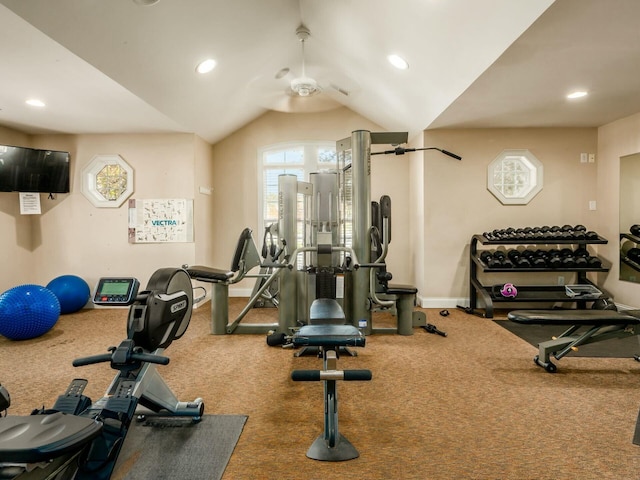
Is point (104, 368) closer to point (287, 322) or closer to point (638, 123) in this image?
point (287, 322)

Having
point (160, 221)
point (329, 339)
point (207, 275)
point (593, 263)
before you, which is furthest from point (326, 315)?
point (593, 263)

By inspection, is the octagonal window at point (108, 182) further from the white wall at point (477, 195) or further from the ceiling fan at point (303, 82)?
the white wall at point (477, 195)

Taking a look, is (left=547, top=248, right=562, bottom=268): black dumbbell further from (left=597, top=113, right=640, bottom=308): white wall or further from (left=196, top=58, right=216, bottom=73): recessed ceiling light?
(left=196, top=58, right=216, bottom=73): recessed ceiling light

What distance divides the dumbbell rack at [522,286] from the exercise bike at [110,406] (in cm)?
368

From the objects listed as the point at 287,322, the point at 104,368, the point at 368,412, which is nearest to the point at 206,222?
the point at 287,322

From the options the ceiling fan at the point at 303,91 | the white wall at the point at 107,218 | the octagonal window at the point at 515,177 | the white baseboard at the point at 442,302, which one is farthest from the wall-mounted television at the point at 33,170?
the octagonal window at the point at 515,177

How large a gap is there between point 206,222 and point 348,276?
9.19 ft

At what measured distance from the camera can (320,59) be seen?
4520 millimetres

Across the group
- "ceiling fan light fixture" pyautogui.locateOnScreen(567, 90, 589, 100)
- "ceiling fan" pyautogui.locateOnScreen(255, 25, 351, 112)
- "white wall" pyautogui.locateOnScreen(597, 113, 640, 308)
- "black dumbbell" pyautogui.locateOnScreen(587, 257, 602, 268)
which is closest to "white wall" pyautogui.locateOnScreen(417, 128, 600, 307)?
"white wall" pyautogui.locateOnScreen(597, 113, 640, 308)

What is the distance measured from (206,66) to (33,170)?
2705 mm

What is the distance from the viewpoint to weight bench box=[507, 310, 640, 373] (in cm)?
266

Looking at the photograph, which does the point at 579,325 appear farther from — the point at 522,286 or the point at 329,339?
the point at 329,339

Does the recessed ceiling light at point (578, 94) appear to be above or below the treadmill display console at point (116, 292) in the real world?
above

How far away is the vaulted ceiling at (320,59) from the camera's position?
97.0 inches
